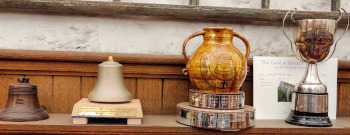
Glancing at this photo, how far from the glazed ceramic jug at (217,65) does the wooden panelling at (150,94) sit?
200 mm

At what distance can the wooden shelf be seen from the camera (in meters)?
0.95

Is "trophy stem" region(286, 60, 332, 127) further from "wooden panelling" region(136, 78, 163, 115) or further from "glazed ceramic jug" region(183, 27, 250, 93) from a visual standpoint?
"wooden panelling" region(136, 78, 163, 115)

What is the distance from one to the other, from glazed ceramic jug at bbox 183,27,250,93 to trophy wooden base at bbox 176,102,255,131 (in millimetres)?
73

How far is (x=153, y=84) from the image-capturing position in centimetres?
122

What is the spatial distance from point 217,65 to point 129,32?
39cm

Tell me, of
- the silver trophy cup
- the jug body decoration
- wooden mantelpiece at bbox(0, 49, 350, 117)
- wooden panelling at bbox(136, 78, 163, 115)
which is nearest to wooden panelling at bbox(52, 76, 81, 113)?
wooden mantelpiece at bbox(0, 49, 350, 117)

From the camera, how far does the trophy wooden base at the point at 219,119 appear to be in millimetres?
979

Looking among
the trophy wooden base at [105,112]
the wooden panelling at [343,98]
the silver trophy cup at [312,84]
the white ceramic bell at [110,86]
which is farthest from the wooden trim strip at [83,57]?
the wooden panelling at [343,98]

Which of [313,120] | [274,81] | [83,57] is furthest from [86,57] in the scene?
[313,120]

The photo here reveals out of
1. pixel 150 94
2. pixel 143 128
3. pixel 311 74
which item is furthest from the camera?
pixel 150 94

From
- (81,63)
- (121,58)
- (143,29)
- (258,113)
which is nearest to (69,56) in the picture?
(81,63)

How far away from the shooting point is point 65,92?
1.18 m

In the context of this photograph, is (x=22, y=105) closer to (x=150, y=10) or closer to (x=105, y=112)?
(x=105, y=112)

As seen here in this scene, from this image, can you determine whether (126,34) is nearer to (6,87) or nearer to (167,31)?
(167,31)
